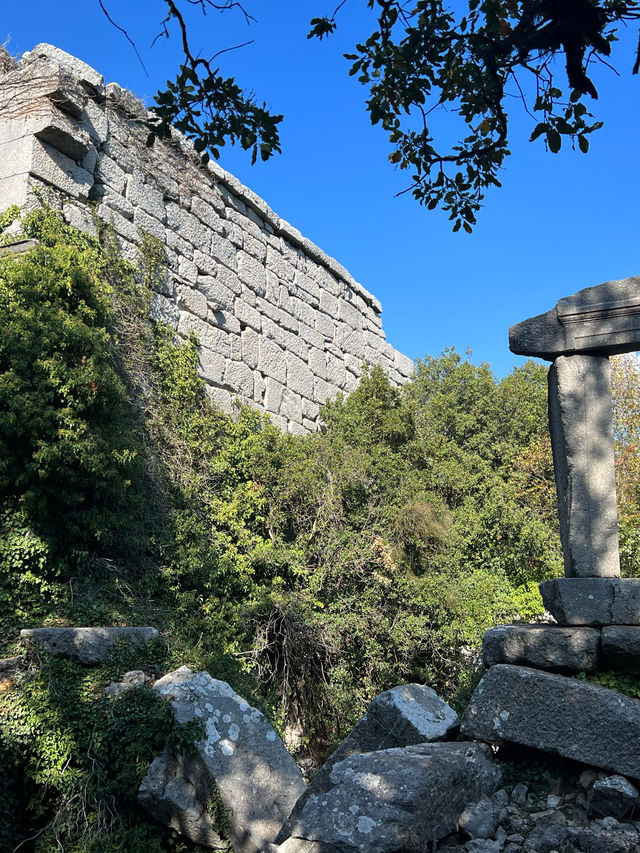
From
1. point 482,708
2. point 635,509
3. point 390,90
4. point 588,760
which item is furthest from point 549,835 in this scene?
point 635,509

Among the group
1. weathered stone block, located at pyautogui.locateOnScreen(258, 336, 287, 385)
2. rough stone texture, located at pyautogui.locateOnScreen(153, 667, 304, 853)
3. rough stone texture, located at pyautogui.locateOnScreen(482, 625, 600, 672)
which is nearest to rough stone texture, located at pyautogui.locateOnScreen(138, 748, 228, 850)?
rough stone texture, located at pyautogui.locateOnScreen(153, 667, 304, 853)

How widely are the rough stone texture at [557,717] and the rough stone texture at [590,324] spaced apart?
2034 millimetres

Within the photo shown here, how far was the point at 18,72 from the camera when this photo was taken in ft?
25.0

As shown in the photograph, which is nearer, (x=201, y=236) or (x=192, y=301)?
(x=192, y=301)

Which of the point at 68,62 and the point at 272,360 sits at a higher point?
the point at 68,62

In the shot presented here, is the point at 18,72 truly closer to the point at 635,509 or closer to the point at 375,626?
the point at 375,626

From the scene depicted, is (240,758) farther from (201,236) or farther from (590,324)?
(201,236)

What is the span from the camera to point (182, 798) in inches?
163

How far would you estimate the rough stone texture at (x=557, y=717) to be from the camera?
4.02 m

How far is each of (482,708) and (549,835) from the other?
3.00ft

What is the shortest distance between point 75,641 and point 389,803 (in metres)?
2.33

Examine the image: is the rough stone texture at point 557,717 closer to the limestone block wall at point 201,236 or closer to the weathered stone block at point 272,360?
the limestone block wall at point 201,236

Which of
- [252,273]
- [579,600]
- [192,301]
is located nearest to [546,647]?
[579,600]

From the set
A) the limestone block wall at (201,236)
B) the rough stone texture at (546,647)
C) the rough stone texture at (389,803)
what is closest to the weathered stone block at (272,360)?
the limestone block wall at (201,236)
